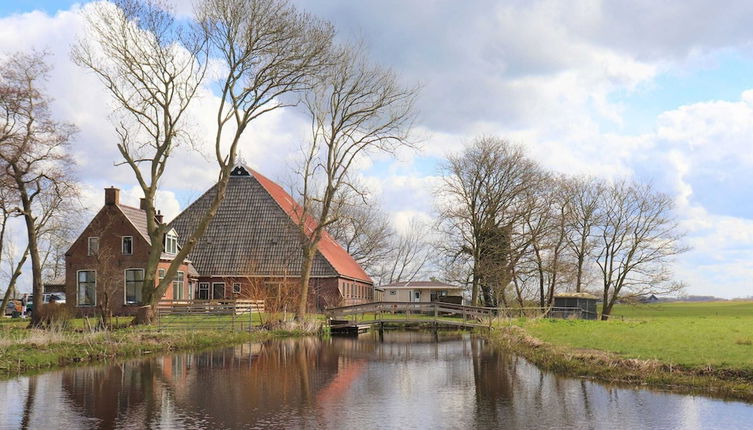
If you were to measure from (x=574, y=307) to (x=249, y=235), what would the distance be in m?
22.6

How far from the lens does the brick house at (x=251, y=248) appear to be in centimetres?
4844

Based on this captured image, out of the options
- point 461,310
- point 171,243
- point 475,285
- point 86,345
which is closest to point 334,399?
point 86,345

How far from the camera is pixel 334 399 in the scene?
15.9 m

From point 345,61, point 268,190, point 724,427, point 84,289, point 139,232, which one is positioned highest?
point 345,61

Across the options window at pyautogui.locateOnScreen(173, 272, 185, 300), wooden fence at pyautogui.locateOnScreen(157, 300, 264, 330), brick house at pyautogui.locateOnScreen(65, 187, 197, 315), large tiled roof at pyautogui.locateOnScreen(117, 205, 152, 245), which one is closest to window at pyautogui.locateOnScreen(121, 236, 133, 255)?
brick house at pyautogui.locateOnScreen(65, 187, 197, 315)

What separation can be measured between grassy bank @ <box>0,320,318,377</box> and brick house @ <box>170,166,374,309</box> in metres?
16.5

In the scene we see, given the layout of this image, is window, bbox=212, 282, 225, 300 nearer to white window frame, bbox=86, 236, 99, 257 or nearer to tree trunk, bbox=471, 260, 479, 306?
white window frame, bbox=86, 236, 99, 257

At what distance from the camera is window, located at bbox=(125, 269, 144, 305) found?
142 ft

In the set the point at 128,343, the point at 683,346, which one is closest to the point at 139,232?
the point at 128,343

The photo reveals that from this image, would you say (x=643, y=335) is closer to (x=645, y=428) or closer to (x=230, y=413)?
(x=645, y=428)

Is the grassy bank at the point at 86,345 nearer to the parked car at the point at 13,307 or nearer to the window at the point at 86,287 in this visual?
the window at the point at 86,287

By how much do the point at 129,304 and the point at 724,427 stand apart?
121 feet

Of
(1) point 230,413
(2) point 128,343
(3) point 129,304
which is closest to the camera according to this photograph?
(1) point 230,413

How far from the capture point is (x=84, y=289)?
43656 mm
